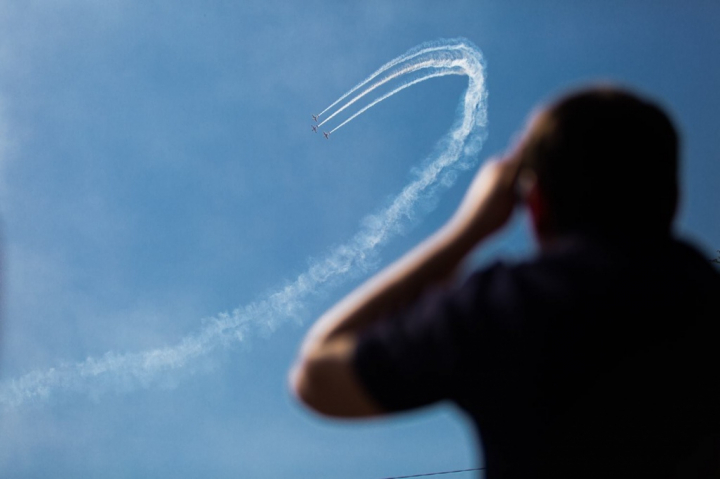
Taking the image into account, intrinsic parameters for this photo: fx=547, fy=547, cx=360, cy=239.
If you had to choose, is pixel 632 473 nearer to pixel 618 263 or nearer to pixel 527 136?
pixel 618 263

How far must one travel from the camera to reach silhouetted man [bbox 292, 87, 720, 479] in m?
1.80

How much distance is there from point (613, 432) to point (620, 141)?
1031 mm

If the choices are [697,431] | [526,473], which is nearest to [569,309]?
[526,473]

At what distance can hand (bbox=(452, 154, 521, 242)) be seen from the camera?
207 cm

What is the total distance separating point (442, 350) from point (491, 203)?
24.3 inches

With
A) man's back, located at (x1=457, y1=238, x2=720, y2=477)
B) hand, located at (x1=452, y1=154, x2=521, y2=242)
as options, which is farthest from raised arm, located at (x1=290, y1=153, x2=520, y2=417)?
man's back, located at (x1=457, y1=238, x2=720, y2=477)

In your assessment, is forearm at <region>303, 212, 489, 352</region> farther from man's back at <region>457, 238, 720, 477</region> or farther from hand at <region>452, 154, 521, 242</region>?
man's back at <region>457, 238, 720, 477</region>

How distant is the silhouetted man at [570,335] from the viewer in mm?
1803

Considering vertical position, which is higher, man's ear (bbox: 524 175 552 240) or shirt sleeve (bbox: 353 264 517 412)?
man's ear (bbox: 524 175 552 240)

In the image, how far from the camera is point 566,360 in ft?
5.86

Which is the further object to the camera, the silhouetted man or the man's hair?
the man's hair

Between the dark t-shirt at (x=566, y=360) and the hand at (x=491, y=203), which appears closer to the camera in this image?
the dark t-shirt at (x=566, y=360)

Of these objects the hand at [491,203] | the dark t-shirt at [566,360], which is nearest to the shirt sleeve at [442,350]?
the dark t-shirt at [566,360]

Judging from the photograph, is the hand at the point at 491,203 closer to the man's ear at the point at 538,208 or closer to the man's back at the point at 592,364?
the man's ear at the point at 538,208
